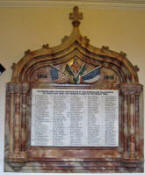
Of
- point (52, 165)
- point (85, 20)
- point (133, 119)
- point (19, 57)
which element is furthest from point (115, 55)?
point (52, 165)

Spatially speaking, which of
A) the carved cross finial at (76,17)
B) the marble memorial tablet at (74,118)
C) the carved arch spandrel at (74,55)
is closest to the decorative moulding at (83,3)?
the carved cross finial at (76,17)

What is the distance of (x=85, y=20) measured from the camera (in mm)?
3363

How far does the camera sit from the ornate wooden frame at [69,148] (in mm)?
3170

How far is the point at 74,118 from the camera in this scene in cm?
322

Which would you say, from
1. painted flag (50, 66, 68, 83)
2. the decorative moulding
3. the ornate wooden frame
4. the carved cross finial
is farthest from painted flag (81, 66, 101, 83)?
the decorative moulding

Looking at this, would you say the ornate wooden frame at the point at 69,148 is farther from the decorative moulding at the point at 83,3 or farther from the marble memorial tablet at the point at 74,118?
the decorative moulding at the point at 83,3

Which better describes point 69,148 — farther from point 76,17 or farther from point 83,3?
point 83,3

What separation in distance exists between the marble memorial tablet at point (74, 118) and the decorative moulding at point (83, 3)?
3.62 ft

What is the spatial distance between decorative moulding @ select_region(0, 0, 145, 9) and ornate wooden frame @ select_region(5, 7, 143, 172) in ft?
1.51

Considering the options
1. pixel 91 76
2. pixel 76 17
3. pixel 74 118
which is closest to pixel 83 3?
pixel 76 17

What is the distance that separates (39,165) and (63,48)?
1459 mm

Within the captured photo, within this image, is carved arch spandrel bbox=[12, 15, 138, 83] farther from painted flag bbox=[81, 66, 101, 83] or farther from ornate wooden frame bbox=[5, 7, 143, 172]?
painted flag bbox=[81, 66, 101, 83]

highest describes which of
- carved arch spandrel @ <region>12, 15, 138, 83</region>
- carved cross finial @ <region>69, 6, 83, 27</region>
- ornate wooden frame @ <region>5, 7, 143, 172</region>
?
carved cross finial @ <region>69, 6, 83, 27</region>

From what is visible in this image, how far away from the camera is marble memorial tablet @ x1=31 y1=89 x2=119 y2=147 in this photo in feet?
10.5
